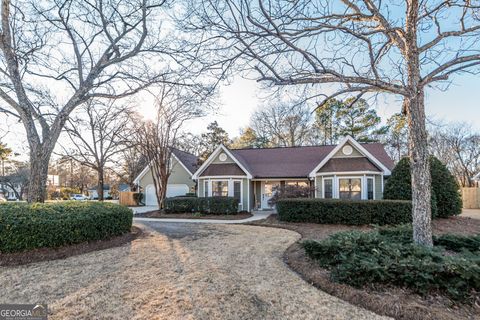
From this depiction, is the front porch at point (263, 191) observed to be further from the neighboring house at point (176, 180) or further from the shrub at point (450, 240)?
the shrub at point (450, 240)

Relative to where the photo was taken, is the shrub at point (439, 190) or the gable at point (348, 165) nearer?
the shrub at point (439, 190)

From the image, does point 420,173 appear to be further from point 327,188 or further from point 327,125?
point 327,125

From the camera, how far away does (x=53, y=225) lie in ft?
22.2

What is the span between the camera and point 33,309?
12.3 ft

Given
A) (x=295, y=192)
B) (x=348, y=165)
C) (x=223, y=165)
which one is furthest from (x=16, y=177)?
(x=348, y=165)

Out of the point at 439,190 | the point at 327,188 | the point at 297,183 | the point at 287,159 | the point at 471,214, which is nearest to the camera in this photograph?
the point at 439,190

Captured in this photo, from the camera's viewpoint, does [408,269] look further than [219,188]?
No

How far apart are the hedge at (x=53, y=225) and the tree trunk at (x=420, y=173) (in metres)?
8.11

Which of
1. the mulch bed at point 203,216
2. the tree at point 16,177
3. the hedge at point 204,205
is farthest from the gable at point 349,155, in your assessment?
the tree at point 16,177

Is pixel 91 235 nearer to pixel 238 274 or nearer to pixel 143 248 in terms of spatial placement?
pixel 143 248

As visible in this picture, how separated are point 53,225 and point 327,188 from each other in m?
13.5

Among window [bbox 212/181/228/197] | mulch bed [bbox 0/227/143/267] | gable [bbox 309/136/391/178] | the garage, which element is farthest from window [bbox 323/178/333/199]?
the garage

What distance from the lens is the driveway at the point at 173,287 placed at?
12.1 ft

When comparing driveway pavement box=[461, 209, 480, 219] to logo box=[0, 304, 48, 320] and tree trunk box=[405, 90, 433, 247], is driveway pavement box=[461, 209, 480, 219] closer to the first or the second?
tree trunk box=[405, 90, 433, 247]
